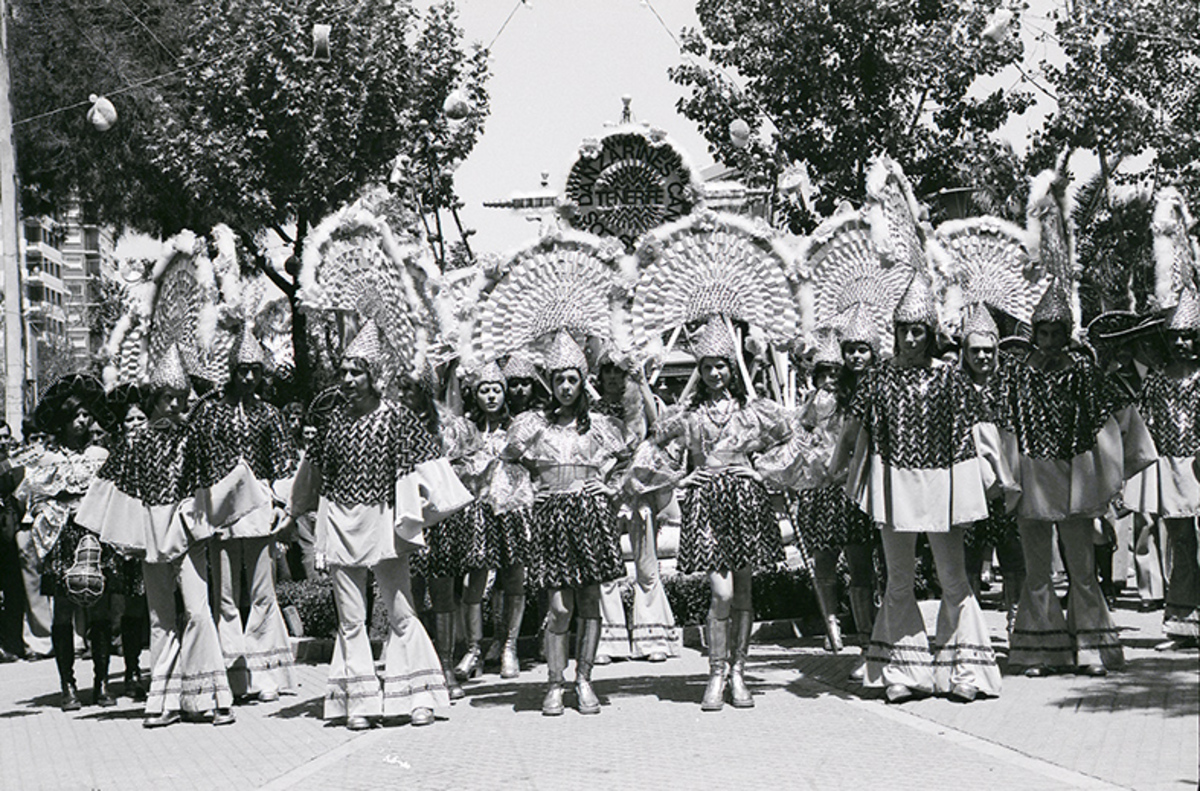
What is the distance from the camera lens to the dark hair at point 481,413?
35.2 ft

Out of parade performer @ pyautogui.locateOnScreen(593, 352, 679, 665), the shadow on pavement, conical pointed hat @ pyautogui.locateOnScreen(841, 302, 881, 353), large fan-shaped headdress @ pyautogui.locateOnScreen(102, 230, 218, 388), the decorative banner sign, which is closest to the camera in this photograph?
the shadow on pavement

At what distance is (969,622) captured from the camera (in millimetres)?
8469

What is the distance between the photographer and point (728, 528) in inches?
338

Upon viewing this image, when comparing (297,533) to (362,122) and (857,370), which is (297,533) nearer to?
(857,370)

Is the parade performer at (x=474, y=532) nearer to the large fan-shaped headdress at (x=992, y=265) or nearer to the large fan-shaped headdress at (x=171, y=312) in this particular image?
the large fan-shaped headdress at (x=171, y=312)

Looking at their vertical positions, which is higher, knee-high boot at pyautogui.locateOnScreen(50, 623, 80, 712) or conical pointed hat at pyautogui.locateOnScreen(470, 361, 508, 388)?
conical pointed hat at pyautogui.locateOnScreen(470, 361, 508, 388)

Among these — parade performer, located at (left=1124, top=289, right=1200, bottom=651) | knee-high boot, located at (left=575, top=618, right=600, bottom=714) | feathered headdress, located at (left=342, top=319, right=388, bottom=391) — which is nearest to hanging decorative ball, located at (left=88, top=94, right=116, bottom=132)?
feathered headdress, located at (left=342, top=319, right=388, bottom=391)

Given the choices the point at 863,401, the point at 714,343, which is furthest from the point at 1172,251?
the point at 714,343

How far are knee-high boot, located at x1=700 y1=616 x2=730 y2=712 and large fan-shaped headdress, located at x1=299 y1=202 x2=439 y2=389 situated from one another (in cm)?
256

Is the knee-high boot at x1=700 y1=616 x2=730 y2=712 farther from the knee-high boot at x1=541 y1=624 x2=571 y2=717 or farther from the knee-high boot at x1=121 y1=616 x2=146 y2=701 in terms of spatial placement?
the knee-high boot at x1=121 y1=616 x2=146 y2=701

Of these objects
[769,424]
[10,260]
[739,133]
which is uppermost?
[739,133]

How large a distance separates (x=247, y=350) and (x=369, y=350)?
153 cm

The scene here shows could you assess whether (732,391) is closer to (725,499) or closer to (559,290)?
(725,499)

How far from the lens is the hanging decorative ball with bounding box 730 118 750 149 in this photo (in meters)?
21.0
